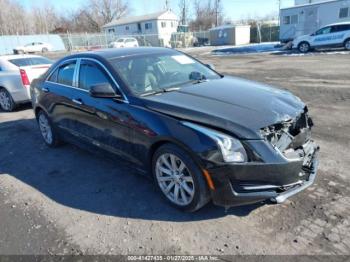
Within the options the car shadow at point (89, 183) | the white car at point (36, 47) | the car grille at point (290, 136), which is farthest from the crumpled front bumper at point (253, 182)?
the white car at point (36, 47)

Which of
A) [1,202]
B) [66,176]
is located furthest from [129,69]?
[1,202]

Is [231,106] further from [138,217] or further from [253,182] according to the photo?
[138,217]

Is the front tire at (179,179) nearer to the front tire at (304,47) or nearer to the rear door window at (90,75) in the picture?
the rear door window at (90,75)

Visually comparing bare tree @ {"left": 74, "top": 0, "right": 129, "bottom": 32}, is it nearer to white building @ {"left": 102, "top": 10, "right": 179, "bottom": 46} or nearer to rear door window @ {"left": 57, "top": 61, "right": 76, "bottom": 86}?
white building @ {"left": 102, "top": 10, "right": 179, "bottom": 46}

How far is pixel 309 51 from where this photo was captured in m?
23.7

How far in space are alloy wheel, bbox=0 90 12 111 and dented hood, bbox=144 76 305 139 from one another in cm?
693

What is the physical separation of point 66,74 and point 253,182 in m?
3.53

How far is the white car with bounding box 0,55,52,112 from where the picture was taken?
883 cm

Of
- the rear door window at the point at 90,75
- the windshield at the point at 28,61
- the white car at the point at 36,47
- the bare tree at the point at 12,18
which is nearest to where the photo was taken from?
the rear door window at the point at 90,75

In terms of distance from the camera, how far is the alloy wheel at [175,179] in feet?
11.1

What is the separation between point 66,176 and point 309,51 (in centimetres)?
2303

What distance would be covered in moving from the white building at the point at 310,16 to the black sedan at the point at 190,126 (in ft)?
94.2

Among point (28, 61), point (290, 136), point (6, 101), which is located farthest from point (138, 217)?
point (28, 61)

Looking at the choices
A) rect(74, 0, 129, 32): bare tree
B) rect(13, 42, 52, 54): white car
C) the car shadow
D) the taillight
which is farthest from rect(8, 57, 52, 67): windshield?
rect(74, 0, 129, 32): bare tree
